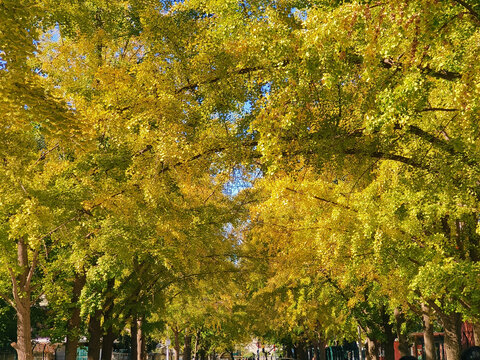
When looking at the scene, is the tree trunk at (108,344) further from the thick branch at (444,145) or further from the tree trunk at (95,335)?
the thick branch at (444,145)

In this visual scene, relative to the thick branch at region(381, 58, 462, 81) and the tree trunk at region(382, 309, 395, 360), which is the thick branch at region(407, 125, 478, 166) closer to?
the thick branch at region(381, 58, 462, 81)

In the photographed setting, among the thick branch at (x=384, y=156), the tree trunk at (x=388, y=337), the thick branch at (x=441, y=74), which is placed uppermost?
the thick branch at (x=441, y=74)

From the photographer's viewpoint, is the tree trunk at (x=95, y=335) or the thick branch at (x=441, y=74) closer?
the thick branch at (x=441, y=74)

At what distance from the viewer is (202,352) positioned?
58.1 m

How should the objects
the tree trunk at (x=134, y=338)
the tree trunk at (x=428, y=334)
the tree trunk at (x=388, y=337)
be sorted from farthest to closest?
the tree trunk at (x=388, y=337) → the tree trunk at (x=134, y=338) → the tree trunk at (x=428, y=334)

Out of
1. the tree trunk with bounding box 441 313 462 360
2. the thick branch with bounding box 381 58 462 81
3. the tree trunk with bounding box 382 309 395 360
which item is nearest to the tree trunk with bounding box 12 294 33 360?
the tree trunk with bounding box 441 313 462 360

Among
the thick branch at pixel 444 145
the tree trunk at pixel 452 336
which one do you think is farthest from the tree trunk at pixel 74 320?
the thick branch at pixel 444 145

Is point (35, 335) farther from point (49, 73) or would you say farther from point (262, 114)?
point (262, 114)

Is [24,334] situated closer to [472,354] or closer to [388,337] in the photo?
[472,354]

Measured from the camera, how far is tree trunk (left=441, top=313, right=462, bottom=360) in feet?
55.0

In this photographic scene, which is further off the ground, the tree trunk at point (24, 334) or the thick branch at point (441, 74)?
the thick branch at point (441, 74)

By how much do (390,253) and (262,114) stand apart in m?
8.00

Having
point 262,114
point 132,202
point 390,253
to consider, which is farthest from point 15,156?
point 390,253

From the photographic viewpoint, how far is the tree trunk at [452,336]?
55.0ft
